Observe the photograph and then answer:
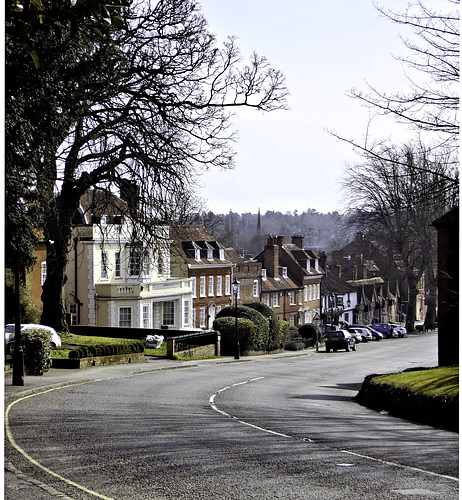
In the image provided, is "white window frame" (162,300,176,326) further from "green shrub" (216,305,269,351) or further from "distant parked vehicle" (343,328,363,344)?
"distant parked vehicle" (343,328,363,344)

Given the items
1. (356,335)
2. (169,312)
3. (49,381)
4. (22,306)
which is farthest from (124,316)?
(356,335)

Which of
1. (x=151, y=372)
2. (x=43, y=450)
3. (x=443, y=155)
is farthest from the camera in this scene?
(x=151, y=372)

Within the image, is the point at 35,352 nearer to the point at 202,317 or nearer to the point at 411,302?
the point at 202,317

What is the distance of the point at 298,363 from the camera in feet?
129

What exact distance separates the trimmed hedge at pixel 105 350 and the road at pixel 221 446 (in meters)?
6.15

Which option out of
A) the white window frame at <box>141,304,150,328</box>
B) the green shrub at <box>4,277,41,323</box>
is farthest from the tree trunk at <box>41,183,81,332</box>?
the white window frame at <box>141,304,150,328</box>

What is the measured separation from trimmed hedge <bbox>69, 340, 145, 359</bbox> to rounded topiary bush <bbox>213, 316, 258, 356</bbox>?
33.2 ft

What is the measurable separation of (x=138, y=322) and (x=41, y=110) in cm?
3095

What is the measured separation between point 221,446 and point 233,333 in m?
32.0

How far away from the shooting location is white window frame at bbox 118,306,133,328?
47.1 metres

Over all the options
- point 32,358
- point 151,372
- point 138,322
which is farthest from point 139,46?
point 138,322

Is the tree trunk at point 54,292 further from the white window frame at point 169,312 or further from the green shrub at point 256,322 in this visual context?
the white window frame at point 169,312

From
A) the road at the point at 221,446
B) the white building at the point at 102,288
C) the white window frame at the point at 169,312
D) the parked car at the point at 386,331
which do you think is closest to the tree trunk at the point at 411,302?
the parked car at the point at 386,331

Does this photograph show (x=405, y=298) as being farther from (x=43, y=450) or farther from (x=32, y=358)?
(x=43, y=450)
